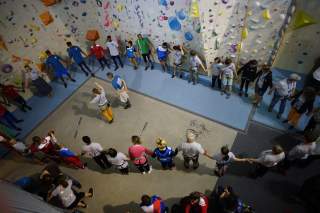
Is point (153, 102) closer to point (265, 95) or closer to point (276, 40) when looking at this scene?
point (265, 95)

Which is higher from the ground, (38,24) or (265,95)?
(38,24)

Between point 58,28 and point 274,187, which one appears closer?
point 274,187

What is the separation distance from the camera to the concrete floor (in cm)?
559

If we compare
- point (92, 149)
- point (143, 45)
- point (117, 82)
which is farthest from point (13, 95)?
point (143, 45)

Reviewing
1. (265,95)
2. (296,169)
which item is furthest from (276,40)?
(296,169)

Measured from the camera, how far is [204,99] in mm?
7422

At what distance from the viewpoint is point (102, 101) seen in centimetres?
667

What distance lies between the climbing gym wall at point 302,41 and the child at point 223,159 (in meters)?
3.94

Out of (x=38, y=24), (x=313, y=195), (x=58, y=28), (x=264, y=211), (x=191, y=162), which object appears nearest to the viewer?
(x=313, y=195)

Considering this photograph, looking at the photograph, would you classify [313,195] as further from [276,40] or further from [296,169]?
[276,40]

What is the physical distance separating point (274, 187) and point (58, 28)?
915cm

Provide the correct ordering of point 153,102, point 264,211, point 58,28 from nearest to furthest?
1. point 264,211
2. point 153,102
3. point 58,28

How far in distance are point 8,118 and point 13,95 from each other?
32.3 inches

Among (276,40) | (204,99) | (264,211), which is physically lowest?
(264,211)
